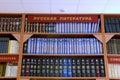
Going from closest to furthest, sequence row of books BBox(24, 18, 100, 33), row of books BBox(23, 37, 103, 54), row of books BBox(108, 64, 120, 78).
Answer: row of books BBox(108, 64, 120, 78), row of books BBox(23, 37, 103, 54), row of books BBox(24, 18, 100, 33)

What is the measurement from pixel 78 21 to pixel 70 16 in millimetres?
137

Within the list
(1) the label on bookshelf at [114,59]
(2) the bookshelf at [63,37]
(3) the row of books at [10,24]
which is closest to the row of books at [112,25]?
(2) the bookshelf at [63,37]

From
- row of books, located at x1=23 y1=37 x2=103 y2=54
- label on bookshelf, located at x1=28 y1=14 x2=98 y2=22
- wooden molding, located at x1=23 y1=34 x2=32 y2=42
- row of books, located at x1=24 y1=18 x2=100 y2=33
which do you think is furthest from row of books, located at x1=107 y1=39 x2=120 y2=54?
wooden molding, located at x1=23 y1=34 x2=32 y2=42

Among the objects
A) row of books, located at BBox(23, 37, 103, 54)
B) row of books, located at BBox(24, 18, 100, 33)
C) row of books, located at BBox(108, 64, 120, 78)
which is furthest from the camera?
row of books, located at BBox(24, 18, 100, 33)

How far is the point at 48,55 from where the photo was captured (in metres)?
2.73

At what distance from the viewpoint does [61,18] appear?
2.94 meters

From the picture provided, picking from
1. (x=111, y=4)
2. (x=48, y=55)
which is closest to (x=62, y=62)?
(x=48, y=55)

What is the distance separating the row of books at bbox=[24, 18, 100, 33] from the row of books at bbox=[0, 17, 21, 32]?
0.37 ft

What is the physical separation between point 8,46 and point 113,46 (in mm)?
1399

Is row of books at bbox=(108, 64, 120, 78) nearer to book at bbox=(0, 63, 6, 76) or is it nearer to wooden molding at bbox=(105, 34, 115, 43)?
wooden molding at bbox=(105, 34, 115, 43)

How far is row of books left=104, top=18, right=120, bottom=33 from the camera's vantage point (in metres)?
2.88

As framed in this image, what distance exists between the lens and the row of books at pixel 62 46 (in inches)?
109

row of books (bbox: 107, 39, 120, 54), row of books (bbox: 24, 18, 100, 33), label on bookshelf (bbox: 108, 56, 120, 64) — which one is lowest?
label on bookshelf (bbox: 108, 56, 120, 64)

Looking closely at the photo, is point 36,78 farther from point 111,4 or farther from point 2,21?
point 111,4
